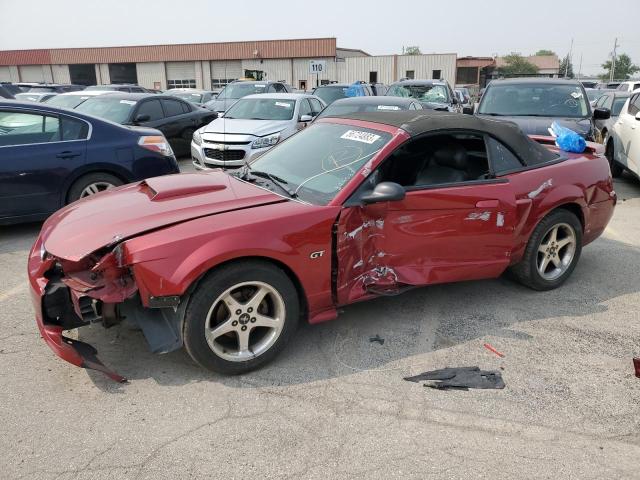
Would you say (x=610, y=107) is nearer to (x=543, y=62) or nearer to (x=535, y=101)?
(x=535, y=101)

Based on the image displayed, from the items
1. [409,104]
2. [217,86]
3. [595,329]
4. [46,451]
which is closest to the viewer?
[46,451]

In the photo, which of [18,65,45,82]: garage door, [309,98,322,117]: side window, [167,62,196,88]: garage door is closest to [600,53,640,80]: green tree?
[167,62,196,88]: garage door

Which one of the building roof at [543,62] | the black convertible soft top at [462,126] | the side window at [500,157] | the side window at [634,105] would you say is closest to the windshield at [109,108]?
the black convertible soft top at [462,126]

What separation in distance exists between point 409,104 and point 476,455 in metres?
8.78

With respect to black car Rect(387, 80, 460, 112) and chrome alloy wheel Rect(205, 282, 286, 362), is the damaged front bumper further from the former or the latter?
black car Rect(387, 80, 460, 112)

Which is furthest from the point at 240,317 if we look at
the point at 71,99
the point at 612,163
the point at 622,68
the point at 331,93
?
the point at 622,68

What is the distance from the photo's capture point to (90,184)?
246 inches

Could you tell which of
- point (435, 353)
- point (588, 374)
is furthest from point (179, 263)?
point (588, 374)

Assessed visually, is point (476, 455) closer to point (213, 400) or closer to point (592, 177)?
point (213, 400)

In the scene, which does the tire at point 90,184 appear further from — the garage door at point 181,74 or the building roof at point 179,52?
the garage door at point 181,74

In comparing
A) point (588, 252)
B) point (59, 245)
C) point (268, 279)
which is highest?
point (59, 245)

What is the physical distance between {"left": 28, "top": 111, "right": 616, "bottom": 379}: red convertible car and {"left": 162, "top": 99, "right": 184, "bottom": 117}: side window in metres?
7.72

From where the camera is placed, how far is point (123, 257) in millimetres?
2922

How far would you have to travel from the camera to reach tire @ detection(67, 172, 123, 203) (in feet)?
20.0
